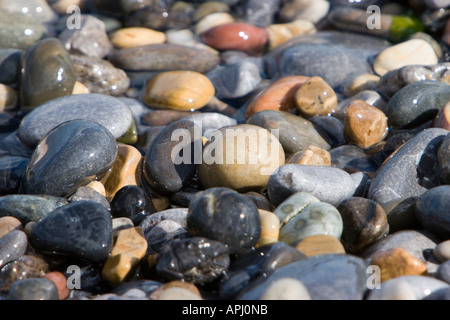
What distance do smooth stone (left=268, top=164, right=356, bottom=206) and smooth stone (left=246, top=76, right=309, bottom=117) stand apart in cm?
145

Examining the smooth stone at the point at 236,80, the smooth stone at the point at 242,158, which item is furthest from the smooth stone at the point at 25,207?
the smooth stone at the point at 236,80

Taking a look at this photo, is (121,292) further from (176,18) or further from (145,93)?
(176,18)

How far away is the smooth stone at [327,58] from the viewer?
222 inches

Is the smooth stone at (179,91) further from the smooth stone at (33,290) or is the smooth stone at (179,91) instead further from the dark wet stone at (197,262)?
the smooth stone at (33,290)

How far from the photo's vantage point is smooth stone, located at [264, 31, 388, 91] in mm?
5645

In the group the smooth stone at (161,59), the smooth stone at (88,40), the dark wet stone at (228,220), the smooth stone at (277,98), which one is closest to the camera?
the dark wet stone at (228,220)

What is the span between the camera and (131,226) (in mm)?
3416

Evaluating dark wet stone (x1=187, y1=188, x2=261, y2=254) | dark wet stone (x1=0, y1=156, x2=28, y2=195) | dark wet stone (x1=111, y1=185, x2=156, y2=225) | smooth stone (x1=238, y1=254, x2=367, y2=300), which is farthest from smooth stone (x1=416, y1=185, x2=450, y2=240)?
dark wet stone (x1=0, y1=156, x2=28, y2=195)

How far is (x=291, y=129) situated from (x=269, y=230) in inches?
59.5

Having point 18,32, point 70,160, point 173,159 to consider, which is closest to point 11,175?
point 70,160

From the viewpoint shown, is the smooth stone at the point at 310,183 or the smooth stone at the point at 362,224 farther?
the smooth stone at the point at 310,183

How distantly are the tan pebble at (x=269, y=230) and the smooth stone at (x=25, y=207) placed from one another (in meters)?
1.47

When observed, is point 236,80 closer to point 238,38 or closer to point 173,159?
point 238,38

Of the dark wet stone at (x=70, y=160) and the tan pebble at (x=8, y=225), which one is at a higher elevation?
the dark wet stone at (x=70, y=160)
